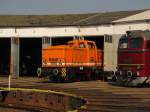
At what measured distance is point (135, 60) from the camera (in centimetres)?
2498

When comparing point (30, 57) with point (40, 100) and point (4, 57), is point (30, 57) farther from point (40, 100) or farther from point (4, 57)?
point (40, 100)

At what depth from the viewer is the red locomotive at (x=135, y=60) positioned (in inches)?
968

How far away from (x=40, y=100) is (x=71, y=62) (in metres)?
12.8

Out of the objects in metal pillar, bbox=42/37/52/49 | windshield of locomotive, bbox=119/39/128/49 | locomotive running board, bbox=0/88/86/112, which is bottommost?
locomotive running board, bbox=0/88/86/112

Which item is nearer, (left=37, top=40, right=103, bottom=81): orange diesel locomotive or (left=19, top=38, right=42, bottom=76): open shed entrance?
(left=37, top=40, right=103, bottom=81): orange diesel locomotive

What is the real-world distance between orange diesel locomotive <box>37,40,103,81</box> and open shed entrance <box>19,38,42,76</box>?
677 inches

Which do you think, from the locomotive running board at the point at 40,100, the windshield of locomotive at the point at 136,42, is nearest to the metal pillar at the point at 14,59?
the windshield of locomotive at the point at 136,42

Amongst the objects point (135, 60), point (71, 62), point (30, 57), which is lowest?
point (71, 62)

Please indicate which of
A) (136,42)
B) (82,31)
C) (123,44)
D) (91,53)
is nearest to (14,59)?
(82,31)

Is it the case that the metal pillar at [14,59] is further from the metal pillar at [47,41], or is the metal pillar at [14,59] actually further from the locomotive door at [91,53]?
the locomotive door at [91,53]

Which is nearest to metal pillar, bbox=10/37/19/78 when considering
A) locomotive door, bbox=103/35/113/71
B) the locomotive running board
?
locomotive door, bbox=103/35/113/71

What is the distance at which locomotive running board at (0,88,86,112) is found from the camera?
54.6ft

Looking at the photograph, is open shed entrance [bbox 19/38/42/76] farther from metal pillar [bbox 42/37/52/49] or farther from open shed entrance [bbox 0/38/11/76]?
metal pillar [bbox 42/37/52/49]

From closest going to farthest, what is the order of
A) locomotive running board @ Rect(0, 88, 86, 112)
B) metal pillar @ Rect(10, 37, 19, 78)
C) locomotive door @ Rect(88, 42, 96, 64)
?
locomotive running board @ Rect(0, 88, 86, 112) < locomotive door @ Rect(88, 42, 96, 64) < metal pillar @ Rect(10, 37, 19, 78)
